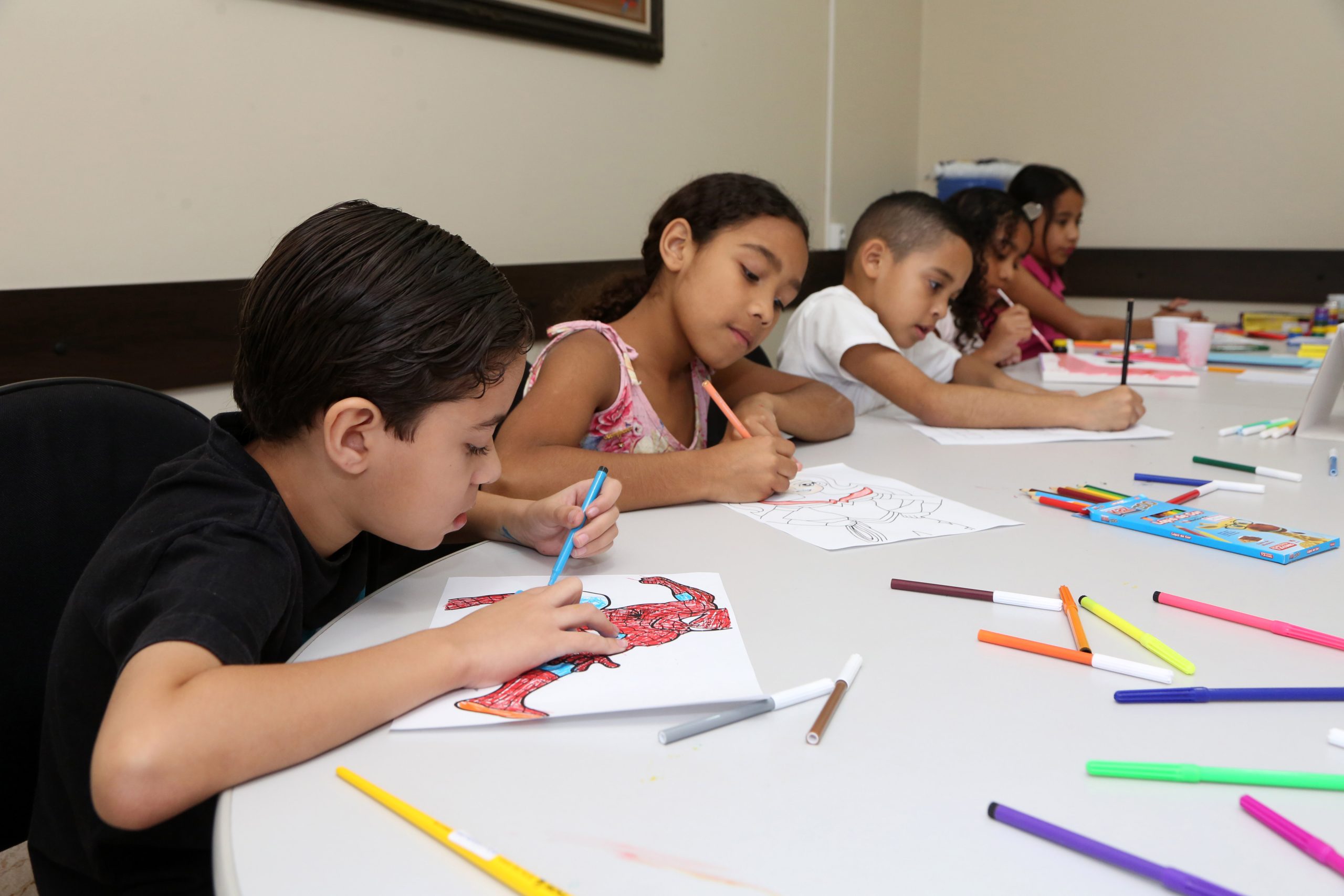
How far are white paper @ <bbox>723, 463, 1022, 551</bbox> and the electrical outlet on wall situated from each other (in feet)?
7.46

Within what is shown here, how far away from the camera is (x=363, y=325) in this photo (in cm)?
73

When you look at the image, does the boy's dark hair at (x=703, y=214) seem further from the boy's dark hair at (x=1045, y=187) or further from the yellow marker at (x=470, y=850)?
the boy's dark hair at (x=1045, y=187)

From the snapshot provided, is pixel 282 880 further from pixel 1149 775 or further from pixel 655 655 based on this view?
pixel 1149 775

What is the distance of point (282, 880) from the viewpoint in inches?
17.6

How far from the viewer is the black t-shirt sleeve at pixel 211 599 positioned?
575 millimetres

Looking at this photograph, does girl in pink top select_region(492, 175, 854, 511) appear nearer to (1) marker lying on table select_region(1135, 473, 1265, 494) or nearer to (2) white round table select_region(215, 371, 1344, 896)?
(2) white round table select_region(215, 371, 1344, 896)

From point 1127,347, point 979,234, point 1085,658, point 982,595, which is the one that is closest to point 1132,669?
point 1085,658

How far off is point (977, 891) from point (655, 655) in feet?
0.96

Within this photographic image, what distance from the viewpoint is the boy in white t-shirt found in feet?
5.21

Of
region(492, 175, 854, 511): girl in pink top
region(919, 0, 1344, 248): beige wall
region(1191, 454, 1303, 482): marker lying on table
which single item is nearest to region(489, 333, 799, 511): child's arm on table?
region(492, 175, 854, 511): girl in pink top

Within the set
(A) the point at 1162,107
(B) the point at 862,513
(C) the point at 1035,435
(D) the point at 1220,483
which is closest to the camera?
(B) the point at 862,513

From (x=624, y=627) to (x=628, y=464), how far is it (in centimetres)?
39

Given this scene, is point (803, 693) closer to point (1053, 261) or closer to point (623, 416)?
point (623, 416)

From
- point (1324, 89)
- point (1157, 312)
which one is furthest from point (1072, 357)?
point (1324, 89)
